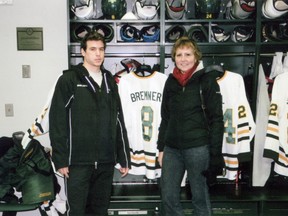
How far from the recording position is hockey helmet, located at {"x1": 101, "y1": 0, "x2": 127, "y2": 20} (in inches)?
103

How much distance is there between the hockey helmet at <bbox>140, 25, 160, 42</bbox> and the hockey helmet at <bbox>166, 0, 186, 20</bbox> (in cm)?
15

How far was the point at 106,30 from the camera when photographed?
2730 mm

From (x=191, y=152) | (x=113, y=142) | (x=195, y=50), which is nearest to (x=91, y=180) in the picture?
(x=113, y=142)

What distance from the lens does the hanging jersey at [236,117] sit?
2609 mm

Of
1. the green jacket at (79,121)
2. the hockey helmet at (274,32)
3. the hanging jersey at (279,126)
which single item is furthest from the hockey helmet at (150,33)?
the hanging jersey at (279,126)

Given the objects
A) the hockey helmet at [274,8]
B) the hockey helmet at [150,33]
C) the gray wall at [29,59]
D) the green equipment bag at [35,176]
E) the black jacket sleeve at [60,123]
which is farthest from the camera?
the gray wall at [29,59]

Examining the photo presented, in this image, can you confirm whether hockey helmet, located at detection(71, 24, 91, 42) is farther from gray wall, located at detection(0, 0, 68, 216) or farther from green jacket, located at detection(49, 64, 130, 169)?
green jacket, located at detection(49, 64, 130, 169)

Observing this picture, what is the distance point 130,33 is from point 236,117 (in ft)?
3.64

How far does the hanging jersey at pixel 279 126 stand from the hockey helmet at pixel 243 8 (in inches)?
22.3

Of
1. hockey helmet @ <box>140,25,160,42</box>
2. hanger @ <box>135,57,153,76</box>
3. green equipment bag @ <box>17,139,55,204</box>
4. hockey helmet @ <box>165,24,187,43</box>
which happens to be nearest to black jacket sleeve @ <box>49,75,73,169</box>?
green equipment bag @ <box>17,139,55,204</box>

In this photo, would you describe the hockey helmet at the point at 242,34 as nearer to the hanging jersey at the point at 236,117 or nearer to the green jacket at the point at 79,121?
the hanging jersey at the point at 236,117

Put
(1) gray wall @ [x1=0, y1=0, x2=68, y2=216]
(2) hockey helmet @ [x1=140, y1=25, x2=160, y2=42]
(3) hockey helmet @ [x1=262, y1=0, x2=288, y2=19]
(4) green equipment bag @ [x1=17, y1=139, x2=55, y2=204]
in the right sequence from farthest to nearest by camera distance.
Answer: (1) gray wall @ [x1=0, y1=0, x2=68, y2=216]
(2) hockey helmet @ [x1=140, y1=25, x2=160, y2=42]
(3) hockey helmet @ [x1=262, y1=0, x2=288, y2=19]
(4) green equipment bag @ [x1=17, y1=139, x2=55, y2=204]

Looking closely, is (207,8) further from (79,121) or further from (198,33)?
(79,121)

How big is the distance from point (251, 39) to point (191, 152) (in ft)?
4.02
